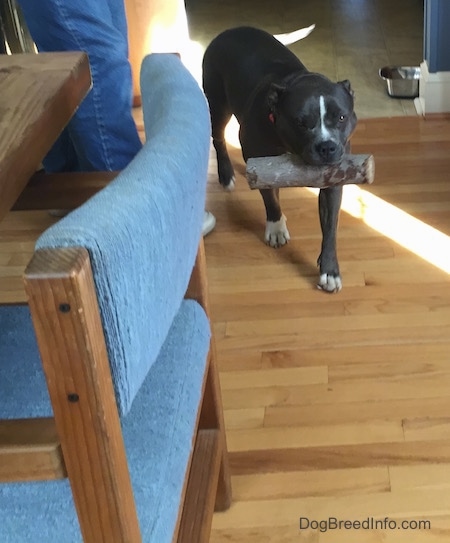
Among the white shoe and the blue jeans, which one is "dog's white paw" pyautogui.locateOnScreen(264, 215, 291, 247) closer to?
the white shoe

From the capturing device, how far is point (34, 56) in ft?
3.34

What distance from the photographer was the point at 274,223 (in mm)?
2154

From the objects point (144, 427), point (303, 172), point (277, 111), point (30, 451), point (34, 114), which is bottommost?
point (303, 172)

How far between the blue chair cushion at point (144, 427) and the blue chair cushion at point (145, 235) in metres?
0.22

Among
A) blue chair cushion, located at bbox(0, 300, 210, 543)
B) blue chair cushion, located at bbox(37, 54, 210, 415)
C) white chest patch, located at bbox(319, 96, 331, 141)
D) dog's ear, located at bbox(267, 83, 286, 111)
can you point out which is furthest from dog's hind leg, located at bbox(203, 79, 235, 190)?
blue chair cushion, located at bbox(37, 54, 210, 415)

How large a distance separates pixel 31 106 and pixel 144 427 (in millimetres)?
384

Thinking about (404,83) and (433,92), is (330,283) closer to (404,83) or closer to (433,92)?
(433,92)

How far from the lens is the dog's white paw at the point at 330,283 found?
1.93 m

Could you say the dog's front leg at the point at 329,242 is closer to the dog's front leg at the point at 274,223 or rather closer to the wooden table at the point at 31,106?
the dog's front leg at the point at 274,223

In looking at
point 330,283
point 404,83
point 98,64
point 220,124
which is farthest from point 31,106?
point 404,83

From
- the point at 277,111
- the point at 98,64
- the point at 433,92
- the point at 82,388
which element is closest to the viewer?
the point at 82,388

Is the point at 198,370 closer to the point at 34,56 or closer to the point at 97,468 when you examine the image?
the point at 97,468

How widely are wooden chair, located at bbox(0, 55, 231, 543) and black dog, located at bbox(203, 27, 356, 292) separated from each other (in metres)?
0.98

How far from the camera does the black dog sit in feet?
6.01
